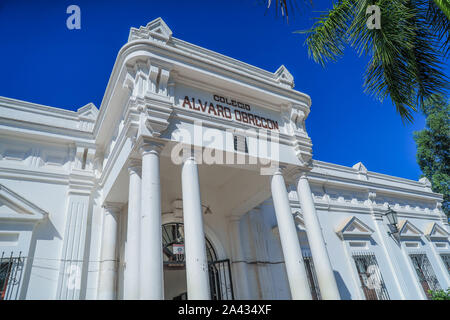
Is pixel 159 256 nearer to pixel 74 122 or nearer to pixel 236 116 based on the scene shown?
pixel 236 116

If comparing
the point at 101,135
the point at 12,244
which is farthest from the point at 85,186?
the point at 12,244

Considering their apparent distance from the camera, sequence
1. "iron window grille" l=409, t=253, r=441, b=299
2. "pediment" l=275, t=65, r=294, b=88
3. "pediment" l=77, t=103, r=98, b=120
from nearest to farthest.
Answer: "pediment" l=275, t=65, r=294, b=88, "pediment" l=77, t=103, r=98, b=120, "iron window grille" l=409, t=253, r=441, b=299

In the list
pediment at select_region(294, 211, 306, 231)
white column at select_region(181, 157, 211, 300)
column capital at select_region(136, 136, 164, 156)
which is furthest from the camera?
pediment at select_region(294, 211, 306, 231)

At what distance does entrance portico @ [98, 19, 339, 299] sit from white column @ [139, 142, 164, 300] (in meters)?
0.01

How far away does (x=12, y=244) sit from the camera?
5977 mm

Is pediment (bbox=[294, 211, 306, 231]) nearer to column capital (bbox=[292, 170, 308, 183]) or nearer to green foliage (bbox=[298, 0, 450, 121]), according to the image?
column capital (bbox=[292, 170, 308, 183])

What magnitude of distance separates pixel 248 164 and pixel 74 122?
5257mm

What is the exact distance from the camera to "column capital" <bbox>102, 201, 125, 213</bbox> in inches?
285

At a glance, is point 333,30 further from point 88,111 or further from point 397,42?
point 88,111

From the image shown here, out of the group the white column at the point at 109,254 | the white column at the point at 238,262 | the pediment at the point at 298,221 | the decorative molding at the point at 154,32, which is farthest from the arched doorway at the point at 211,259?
the decorative molding at the point at 154,32

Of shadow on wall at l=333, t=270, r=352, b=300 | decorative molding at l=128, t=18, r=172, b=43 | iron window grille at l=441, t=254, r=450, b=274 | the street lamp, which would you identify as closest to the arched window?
shadow on wall at l=333, t=270, r=352, b=300

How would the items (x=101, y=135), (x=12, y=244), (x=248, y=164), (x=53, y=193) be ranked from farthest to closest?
(x=101, y=135) < (x=53, y=193) < (x=248, y=164) < (x=12, y=244)

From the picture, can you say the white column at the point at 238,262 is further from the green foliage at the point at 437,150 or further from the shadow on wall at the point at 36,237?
the green foliage at the point at 437,150

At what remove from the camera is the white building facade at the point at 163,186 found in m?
5.22
